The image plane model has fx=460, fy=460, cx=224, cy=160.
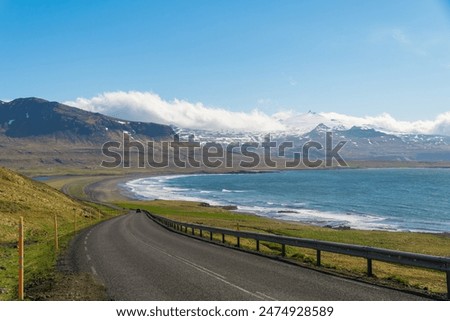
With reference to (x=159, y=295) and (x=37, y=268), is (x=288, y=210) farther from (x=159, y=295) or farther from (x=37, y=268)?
(x=159, y=295)

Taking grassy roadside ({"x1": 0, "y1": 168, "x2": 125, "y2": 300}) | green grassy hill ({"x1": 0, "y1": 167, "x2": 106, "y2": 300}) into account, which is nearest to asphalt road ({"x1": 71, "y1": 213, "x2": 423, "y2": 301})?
grassy roadside ({"x1": 0, "y1": 168, "x2": 125, "y2": 300})

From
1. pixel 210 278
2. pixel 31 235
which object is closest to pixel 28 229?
pixel 31 235

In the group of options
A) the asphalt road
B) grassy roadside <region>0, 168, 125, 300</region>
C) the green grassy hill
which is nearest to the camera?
the asphalt road

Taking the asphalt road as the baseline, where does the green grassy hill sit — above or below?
below

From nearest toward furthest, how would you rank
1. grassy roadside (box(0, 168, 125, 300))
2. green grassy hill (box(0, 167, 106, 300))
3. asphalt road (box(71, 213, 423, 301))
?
1. asphalt road (box(71, 213, 423, 301))
2. grassy roadside (box(0, 168, 125, 300))
3. green grassy hill (box(0, 167, 106, 300))

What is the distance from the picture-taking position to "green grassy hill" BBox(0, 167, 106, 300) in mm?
18620

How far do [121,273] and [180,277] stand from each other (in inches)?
106

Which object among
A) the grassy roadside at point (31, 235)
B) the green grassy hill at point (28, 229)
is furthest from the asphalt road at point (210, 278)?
the green grassy hill at point (28, 229)

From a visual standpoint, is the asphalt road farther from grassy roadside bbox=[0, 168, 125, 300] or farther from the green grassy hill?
the green grassy hill

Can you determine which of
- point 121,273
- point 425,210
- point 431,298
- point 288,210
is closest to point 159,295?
point 121,273

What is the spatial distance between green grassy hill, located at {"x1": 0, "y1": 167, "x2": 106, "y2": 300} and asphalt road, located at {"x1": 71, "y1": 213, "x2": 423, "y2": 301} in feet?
6.75

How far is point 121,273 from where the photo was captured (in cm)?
1709

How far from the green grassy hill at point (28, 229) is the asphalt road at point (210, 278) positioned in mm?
2056

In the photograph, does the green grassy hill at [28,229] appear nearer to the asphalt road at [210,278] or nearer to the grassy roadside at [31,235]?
the grassy roadside at [31,235]
